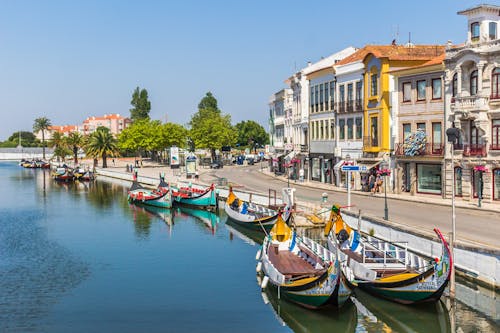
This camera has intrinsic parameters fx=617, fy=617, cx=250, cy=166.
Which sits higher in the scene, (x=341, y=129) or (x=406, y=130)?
(x=341, y=129)

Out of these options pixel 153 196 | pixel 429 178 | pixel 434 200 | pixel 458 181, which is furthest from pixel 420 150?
pixel 153 196

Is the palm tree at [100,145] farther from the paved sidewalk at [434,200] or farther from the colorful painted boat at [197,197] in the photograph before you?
the paved sidewalk at [434,200]

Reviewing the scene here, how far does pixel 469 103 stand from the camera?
4625 cm

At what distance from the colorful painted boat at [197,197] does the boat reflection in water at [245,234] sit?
9.15 meters

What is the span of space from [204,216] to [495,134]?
26452 mm

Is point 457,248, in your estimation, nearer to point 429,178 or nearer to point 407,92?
point 429,178

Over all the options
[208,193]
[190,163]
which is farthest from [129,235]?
[190,163]

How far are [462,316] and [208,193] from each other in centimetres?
3832

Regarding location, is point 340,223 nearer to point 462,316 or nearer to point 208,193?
point 462,316

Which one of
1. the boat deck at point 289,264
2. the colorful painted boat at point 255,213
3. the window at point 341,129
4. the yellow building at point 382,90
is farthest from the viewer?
the window at point 341,129

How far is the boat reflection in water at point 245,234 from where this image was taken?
145 ft

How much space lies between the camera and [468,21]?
155 ft

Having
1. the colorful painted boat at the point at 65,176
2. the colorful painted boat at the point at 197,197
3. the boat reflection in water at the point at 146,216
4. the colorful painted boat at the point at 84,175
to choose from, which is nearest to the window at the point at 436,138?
the colorful painted boat at the point at 197,197

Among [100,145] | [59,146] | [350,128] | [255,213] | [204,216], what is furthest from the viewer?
[59,146]
